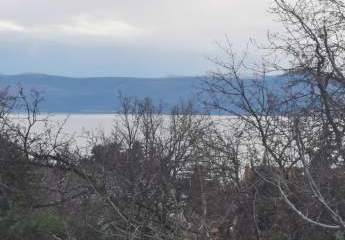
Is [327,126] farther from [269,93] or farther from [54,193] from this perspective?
[54,193]

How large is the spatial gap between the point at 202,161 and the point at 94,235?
2.10m

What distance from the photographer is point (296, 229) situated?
306 inches

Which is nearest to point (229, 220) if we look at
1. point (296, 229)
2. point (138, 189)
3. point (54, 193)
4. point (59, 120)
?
point (296, 229)

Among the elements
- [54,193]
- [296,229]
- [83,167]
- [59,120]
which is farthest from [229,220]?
[59,120]

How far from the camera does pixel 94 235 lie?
31.3ft

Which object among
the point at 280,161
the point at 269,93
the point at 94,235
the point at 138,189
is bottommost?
the point at 94,235

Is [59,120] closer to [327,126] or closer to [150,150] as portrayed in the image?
[150,150]

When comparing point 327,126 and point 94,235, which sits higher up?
point 327,126

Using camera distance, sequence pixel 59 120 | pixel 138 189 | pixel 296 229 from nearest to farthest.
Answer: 1. pixel 296 229
2. pixel 138 189
3. pixel 59 120

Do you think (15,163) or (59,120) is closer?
(15,163)

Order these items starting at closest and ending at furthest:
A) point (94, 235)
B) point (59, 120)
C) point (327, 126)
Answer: point (327, 126), point (94, 235), point (59, 120)

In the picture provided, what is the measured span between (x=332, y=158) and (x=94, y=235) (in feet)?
12.5

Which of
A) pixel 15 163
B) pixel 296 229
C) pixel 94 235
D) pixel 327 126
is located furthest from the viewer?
pixel 15 163

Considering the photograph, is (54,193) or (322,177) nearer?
(322,177)
